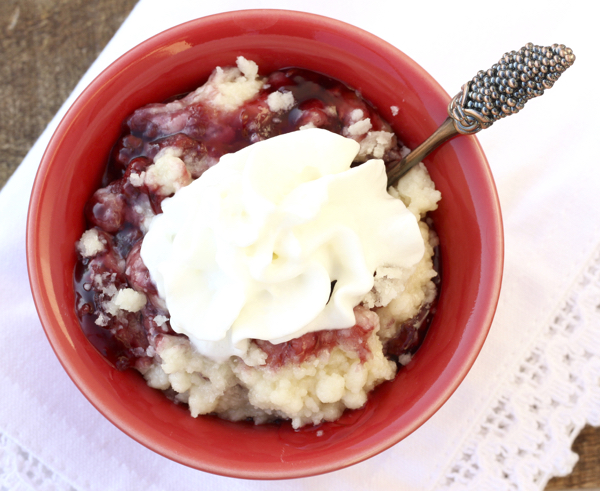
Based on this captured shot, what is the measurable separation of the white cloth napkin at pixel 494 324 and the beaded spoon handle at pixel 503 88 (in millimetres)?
586

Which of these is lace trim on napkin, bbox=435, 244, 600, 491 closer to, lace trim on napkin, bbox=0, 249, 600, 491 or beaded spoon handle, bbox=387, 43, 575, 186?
lace trim on napkin, bbox=0, 249, 600, 491

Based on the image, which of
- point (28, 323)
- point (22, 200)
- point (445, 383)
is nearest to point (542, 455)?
point (445, 383)

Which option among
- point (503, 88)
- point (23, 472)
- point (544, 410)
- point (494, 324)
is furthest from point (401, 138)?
point (23, 472)

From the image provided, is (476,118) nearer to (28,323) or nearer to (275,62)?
(275,62)

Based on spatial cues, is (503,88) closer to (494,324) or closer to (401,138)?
(401,138)

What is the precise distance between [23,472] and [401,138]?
1.89 m

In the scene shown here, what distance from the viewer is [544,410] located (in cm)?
209

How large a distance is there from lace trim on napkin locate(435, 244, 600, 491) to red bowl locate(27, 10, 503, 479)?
57 cm

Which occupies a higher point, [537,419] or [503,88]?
[503,88]

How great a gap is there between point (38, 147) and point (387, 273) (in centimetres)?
151

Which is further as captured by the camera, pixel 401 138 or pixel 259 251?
pixel 401 138

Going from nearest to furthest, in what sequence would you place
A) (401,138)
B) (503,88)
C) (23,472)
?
(503,88), (401,138), (23,472)

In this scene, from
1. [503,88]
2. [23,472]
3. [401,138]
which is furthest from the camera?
[23,472]

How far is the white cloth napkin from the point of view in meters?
2.05
